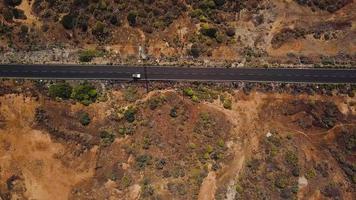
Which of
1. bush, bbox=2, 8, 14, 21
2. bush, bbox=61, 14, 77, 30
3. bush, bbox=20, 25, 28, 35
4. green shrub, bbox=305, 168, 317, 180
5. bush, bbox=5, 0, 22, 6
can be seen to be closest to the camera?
green shrub, bbox=305, 168, 317, 180

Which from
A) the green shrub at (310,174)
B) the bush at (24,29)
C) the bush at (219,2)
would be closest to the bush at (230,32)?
the bush at (219,2)

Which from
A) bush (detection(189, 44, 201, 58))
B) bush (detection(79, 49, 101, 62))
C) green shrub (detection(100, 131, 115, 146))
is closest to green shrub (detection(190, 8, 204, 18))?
bush (detection(189, 44, 201, 58))

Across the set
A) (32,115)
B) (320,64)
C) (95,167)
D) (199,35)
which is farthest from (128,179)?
(320,64)

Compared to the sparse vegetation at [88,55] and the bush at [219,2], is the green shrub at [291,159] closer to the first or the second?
the bush at [219,2]

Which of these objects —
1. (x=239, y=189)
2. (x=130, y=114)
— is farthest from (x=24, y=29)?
(x=239, y=189)

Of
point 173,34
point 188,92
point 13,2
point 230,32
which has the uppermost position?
point 13,2

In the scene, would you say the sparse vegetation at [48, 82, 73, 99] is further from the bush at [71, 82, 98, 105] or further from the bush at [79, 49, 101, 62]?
the bush at [79, 49, 101, 62]

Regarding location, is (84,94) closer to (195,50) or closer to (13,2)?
(195,50)
